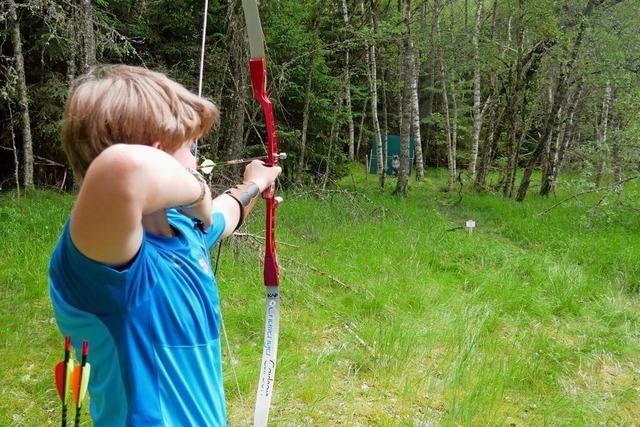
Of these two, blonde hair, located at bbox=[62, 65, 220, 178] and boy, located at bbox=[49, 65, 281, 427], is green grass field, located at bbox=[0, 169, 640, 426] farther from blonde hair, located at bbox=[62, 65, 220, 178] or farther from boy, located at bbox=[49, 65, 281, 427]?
blonde hair, located at bbox=[62, 65, 220, 178]

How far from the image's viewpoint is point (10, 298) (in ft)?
11.5

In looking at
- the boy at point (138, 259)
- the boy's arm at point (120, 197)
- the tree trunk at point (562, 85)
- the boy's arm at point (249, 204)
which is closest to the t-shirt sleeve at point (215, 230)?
the boy's arm at point (249, 204)

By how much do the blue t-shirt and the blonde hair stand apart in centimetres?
14

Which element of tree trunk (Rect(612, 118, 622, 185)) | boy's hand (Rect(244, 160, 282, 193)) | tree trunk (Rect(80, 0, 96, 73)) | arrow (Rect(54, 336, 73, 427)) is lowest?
tree trunk (Rect(612, 118, 622, 185))

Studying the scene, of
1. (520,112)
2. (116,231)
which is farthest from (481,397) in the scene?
(520,112)

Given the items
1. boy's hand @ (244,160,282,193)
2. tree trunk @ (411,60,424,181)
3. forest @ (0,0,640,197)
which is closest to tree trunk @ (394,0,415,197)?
forest @ (0,0,640,197)

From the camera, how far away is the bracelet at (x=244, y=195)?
145 cm

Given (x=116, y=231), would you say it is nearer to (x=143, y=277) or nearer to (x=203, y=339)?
(x=143, y=277)

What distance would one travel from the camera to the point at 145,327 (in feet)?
2.78

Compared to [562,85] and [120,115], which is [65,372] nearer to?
[120,115]

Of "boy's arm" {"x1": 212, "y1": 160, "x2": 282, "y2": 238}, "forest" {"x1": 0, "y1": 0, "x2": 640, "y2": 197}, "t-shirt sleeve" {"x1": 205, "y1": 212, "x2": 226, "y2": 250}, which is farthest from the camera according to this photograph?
"forest" {"x1": 0, "y1": 0, "x2": 640, "y2": 197}

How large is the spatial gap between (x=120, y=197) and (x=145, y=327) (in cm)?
27

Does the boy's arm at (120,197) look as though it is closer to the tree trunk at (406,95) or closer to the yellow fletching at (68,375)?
the yellow fletching at (68,375)

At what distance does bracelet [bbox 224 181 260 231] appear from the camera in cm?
145
